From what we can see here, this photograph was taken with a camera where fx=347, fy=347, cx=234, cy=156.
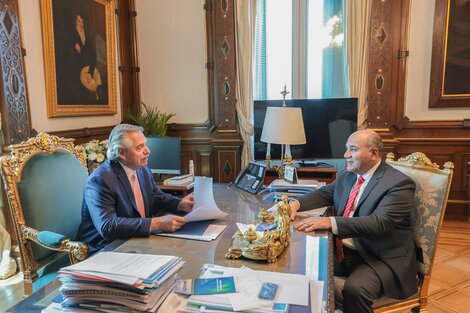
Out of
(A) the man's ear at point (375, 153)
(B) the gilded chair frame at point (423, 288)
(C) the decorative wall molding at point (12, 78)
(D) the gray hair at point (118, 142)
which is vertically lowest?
(B) the gilded chair frame at point (423, 288)

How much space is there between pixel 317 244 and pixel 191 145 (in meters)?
3.08

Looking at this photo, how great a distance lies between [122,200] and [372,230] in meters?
1.16

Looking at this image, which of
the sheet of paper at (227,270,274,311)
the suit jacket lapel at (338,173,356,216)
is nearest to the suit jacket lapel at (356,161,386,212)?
the suit jacket lapel at (338,173,356,216)

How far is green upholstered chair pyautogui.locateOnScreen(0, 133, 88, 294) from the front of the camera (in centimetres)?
161

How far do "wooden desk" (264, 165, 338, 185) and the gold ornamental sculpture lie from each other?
1.70 m

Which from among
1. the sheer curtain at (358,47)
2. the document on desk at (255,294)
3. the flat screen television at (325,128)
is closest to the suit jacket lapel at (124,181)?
the document on desk at (255,294)

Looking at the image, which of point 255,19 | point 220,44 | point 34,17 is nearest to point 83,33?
point 34,17

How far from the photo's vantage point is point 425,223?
1.69m

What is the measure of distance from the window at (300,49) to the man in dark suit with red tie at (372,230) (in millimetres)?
2287

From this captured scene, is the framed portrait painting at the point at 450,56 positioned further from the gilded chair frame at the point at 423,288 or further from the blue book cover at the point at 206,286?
the blue book cover at the point at 206,286

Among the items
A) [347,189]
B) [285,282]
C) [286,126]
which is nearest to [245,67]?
[286,126]

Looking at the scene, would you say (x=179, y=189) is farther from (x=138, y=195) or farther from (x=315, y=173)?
(x=315, y=173)

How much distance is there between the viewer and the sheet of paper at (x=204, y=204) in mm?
1589

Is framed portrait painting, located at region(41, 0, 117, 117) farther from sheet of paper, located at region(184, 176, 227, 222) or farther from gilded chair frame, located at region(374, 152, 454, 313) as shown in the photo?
gilded chair frame, located at region(374, 152, 454, 313)
